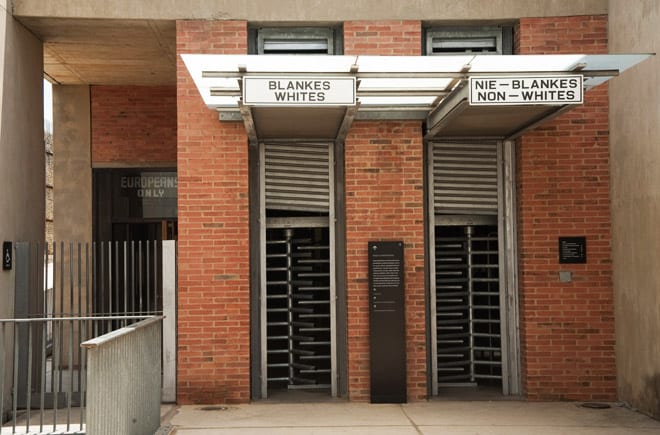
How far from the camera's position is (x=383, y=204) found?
429 inches

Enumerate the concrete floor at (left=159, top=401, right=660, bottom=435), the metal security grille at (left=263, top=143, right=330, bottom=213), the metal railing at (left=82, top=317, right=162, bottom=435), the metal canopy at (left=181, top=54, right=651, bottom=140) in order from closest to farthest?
1. the metal railing at (left=82, top=317, right=162, bottom=435)
2. the metal canopy at (left=181, top=54, right=651, bottom=140)
3. the concrete floor at (left=159, top=401, right=660, bottom=435)
4. the metal security grille at (left=263, top=143, right=330, bottom=213)

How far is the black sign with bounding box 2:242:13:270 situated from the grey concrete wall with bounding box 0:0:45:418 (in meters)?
0.08

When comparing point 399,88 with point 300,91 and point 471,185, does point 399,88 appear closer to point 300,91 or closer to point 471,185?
point 300,91

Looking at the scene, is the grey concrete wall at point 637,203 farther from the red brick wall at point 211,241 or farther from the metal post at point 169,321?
the metal post at point 169,321

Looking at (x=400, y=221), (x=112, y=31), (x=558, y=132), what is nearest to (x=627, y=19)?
(x=558, y=132)

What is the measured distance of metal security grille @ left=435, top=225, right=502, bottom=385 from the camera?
1136 centimetres

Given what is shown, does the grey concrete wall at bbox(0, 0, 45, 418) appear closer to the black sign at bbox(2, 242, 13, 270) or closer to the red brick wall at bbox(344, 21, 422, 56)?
the black sign at bbox(2, 242, 13, 270)

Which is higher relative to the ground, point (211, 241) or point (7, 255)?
point (211, 241)

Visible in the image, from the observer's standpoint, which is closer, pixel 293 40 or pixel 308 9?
pixel 308 9

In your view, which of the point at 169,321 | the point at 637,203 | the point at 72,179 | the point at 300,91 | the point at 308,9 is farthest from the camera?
the point at 72,179

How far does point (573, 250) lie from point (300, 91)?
4.66 metres

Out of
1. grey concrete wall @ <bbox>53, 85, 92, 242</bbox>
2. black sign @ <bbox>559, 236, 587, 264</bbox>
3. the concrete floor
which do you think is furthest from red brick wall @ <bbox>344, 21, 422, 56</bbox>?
grey concrete wall @ <bbox>53, 85, 92, 242</bbox>

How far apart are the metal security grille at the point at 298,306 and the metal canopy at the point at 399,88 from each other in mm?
1504

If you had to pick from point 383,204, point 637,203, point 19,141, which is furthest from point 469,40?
point 19,141
